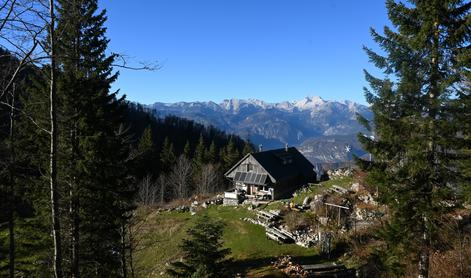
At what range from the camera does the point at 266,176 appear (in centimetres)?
4650

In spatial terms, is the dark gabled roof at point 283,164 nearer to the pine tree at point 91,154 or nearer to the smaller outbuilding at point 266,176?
the smaller outbuilding at point 266,176

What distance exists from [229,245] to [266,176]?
1712cm

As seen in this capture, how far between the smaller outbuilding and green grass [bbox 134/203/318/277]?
658 centimetres

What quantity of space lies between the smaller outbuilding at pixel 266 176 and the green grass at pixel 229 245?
6.58 meters

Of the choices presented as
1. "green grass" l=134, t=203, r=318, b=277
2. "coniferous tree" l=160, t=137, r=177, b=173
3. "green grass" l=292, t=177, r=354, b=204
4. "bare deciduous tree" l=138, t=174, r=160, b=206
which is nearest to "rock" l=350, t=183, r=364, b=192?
"green grass" l=292, t=177, r=354, b=204

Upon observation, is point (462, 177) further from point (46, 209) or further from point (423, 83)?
point (46, 209)

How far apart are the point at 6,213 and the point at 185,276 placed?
452 inches

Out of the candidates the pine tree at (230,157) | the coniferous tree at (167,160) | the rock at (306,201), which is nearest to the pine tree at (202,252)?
the rock at (306,201)

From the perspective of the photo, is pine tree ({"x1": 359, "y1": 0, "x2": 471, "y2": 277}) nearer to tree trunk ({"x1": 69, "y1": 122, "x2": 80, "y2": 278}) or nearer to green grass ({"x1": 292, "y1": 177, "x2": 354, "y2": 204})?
tree trunk ({"x1": 69, "y1": 122, "x2": 80, "y2": 278})

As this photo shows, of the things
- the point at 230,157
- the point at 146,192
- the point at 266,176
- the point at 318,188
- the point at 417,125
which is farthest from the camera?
the point at 230,157

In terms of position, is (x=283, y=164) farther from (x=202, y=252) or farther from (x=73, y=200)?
(x=73, y=200)

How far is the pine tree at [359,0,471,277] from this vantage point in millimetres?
13094

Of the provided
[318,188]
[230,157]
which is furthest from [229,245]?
[230,157]

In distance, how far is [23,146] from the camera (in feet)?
56.8
